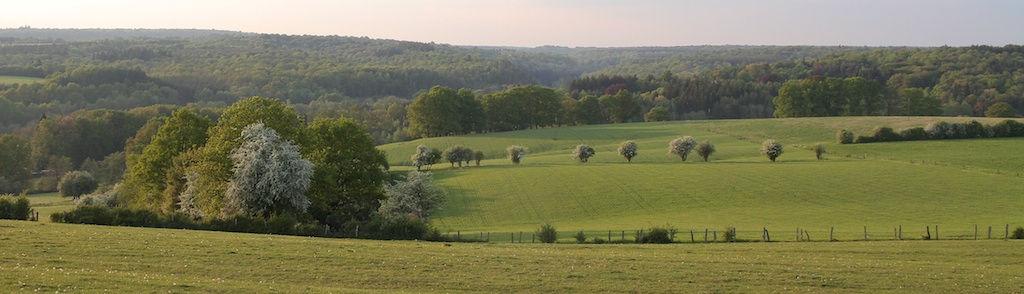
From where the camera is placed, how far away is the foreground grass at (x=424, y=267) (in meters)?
23.1

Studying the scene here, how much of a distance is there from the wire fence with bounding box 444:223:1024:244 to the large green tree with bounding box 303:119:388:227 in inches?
328

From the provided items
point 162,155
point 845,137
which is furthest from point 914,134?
point 162,155

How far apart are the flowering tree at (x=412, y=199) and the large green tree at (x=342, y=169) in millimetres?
4447

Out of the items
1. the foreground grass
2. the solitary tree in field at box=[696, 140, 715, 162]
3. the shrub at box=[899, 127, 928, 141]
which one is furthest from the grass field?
the shrub at box=[899, 127, 928, 141]

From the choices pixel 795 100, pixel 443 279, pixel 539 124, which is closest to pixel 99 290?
pixel 443 279

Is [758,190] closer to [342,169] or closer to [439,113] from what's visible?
[342,169]

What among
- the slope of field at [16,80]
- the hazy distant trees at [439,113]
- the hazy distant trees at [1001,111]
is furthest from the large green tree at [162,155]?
the slope of field at [16,80]

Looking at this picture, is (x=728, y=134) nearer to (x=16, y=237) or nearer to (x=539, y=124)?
(x=539, y=124)

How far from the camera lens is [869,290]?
25.5m

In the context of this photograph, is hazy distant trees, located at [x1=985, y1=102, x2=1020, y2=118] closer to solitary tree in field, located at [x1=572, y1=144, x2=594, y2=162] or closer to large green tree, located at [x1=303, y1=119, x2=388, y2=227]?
solitary tree in field, located at [x1=572, y1=144, x2=594, y2=162]

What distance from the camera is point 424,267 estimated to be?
27.7 meters

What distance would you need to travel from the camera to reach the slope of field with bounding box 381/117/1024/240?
54.9 m

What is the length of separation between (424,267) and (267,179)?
22.0 metres

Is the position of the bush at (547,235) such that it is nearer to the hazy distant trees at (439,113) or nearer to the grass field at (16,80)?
the hazy distant trees at (439,113)
